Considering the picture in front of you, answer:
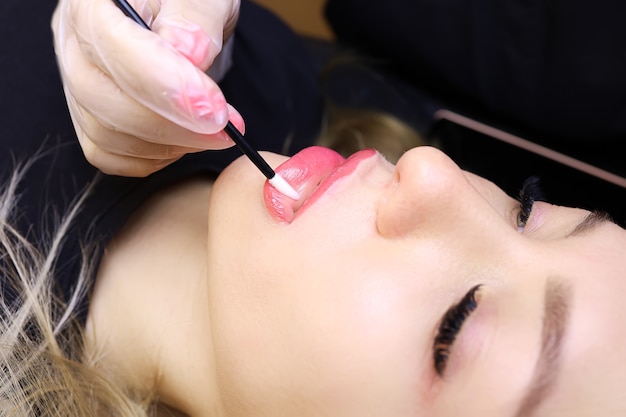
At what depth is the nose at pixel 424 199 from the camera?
68 centimetres

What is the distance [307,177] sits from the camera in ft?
2.46

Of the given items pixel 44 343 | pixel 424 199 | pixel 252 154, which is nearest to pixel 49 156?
pixel 44 343

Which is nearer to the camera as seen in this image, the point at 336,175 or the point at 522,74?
the point at 336,175

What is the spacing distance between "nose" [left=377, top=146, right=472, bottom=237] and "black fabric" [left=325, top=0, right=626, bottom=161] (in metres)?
0.61

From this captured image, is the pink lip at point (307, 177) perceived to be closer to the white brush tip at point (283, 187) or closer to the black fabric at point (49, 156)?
the white brush tip at point (283, 187)

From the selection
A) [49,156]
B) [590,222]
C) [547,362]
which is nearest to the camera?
[547,362]

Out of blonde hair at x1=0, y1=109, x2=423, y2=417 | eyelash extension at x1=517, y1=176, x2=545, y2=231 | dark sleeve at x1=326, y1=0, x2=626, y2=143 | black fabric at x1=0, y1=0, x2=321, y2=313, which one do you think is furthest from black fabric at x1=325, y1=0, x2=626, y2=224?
blonde hair at x1=0, y1=109, x2=423, y2=417

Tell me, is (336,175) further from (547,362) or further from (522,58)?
(522,58)

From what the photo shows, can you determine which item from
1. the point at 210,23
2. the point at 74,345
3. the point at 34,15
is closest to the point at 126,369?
the point at 74,345

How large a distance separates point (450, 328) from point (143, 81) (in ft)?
1.40

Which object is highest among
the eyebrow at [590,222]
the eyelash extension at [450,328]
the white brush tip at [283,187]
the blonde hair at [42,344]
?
the eyebrow at [590,222]

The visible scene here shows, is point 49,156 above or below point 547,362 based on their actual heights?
below

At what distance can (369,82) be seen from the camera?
1435 millimetres

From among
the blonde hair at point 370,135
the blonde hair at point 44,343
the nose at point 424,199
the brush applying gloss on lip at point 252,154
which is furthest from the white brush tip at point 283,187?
the blonde hair at point 370,135
